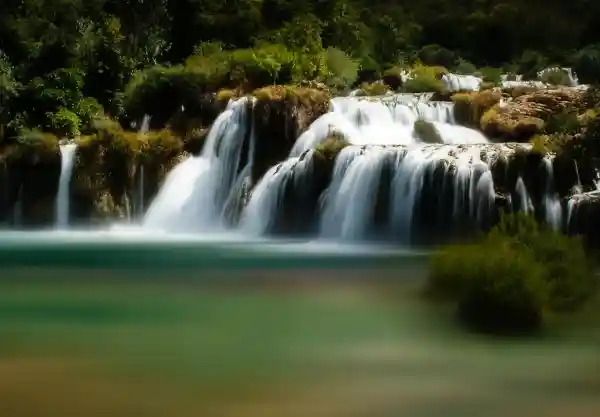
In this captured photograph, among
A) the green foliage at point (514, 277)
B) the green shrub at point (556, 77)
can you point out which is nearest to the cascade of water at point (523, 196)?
the green foliage at point (514, 277)

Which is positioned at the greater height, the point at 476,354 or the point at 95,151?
the point at 95,151

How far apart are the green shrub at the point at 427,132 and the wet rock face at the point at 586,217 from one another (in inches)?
402

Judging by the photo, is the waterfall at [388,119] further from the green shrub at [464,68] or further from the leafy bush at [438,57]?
the leafy bush at [438,57]

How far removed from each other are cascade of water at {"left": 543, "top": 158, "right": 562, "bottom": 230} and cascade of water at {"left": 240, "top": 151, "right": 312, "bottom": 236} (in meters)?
6.69

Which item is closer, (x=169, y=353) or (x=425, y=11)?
(x=169, y=353)

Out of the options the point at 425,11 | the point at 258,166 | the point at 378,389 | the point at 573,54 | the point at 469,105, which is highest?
the point at 425,11

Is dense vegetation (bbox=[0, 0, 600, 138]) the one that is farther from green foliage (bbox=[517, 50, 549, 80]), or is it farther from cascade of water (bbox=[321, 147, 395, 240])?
cascade of water (bbox=[321, 147, 395, 240])

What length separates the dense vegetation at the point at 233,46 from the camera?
34.8 m

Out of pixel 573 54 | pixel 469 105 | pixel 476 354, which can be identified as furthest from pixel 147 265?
pixel 573 54

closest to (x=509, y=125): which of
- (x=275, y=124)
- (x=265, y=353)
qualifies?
(x=275, y=124)

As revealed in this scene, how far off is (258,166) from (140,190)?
446cm

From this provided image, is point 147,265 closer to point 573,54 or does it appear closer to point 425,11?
point 573,54

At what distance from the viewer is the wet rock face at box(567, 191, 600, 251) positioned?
762 inches

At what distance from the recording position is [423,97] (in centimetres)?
3291
